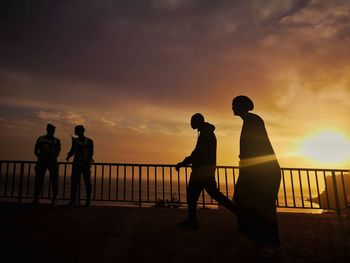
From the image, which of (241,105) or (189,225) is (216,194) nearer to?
(189,225)

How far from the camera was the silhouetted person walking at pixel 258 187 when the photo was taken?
3277 mm

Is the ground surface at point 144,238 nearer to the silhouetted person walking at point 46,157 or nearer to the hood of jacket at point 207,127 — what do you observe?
the silhouetted person walking at point 46,157

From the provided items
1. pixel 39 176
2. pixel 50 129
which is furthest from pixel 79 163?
pixel 50 129

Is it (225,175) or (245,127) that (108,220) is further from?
(225,175)

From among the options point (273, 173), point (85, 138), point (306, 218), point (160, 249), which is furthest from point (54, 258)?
point (306, 218)

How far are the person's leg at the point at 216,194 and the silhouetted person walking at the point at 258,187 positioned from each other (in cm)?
30

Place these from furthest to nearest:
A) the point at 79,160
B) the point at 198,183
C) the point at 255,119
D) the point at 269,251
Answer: the point at 79,160 → the point at 198,183 → the point at 255,119 → the point at 269,251

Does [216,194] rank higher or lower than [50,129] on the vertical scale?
lower

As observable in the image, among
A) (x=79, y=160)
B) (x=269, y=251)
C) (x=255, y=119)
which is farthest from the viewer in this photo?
(x=79, y=160)

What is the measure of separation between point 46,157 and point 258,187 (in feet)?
19.5

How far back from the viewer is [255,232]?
131 inches

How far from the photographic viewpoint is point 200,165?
4520 millimetres

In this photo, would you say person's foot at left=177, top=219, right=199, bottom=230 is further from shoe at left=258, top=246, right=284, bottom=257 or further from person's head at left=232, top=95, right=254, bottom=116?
person's head at left=232, top=95, right=254, bottom=116

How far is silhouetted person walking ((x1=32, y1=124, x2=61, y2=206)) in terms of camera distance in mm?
6984
